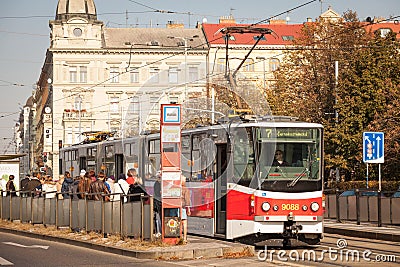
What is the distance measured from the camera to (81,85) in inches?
4102

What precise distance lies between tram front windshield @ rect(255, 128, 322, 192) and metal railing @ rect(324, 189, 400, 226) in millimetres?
6256

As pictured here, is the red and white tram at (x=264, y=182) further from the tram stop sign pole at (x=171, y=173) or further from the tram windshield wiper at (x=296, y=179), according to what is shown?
the tram stop sign pole at (x=171, y=173)

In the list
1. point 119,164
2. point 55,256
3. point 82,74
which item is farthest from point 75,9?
point 55,256

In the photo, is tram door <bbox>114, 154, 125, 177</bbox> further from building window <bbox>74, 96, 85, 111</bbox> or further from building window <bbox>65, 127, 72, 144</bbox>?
building window <bbox>74, 96, 85, 111</bbox>

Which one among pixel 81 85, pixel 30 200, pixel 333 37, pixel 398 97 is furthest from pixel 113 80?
pixel 30 200

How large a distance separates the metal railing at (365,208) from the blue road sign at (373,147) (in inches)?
46.0

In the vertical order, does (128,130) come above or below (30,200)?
above

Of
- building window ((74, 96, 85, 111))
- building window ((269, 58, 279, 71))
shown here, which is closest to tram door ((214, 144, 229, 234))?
building window ((269, 58, 279, 71))

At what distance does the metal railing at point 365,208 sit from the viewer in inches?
1046

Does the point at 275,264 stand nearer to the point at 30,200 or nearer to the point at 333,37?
the point at 30,200

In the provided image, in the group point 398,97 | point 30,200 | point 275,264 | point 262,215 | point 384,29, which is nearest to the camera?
point 275,264

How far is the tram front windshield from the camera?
20672 millimetres

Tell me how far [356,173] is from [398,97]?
19.1 ft

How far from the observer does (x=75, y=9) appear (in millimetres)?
101688
